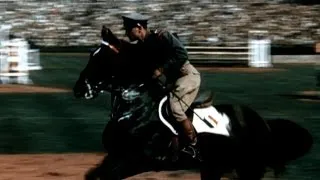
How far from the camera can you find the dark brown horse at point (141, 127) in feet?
28.2

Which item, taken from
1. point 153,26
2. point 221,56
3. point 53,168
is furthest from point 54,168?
point 153,26

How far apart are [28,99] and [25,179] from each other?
11254mm

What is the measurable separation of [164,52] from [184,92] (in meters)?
0.65

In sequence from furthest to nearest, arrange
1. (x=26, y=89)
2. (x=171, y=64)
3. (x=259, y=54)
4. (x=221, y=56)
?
(x=221, y=56) → (x=259, y=54) → (x=26, y=89) → (x=171, y=64)

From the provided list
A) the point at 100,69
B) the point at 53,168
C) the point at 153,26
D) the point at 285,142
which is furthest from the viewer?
the point at 153,26

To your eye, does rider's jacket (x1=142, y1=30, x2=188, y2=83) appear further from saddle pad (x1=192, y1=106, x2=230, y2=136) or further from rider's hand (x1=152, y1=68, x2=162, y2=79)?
saddle pad (x1=192, y1=106, x2=230, y2=136)

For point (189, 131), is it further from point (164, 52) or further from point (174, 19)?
point (174, 19)

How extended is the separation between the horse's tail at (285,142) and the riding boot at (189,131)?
1147mm

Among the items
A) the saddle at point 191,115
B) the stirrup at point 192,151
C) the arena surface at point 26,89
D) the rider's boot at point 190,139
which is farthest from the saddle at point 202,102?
the arena surface at point 26,89

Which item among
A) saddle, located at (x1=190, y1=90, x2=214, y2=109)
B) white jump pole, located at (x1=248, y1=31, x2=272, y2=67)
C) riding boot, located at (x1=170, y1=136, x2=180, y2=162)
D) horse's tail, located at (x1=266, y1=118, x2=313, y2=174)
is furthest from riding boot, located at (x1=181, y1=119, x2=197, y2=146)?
white jump pole, located at (x1=248, y1=31, x2=272, y2=67)

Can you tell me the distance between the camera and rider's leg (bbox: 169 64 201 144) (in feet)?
29.2

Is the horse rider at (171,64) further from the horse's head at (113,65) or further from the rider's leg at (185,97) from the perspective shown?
the horse's head at (113,65)

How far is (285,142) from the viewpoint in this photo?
9.81 meters

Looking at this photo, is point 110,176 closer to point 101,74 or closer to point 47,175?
point 101,74
